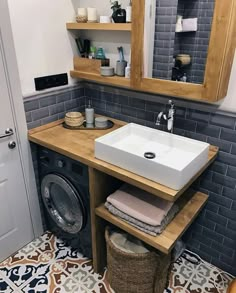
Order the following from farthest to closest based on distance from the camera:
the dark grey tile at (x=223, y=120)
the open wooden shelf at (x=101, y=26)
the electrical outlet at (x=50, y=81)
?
the electrical outlet at (x=50, y=81) < the open wooden shelf at (x=101, y=26) < the dark grey tile at (x=223, y=120)

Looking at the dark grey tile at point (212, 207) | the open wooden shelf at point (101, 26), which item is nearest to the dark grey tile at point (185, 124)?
the dark grey tile at point (212, 207)

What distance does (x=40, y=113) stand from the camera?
1.96m

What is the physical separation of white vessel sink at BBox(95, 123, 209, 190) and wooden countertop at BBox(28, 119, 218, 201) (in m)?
0.03

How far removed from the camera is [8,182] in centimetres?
188

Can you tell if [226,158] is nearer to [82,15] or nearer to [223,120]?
[223,120]

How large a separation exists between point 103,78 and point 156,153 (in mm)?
698

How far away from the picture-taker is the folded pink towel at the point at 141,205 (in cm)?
147

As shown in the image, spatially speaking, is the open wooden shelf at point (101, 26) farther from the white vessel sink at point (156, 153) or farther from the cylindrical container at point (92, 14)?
the white vessel sink at point (156, 153)

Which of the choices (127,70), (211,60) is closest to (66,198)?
(127,70)

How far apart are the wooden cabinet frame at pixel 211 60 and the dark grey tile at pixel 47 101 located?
0.67 meters

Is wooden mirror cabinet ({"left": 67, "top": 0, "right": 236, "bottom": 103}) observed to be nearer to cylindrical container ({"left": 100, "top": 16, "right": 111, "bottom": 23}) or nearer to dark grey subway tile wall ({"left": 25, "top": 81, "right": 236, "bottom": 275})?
cylindrical container ({"left": 100, "top": 16, "right": 111, "bottom": 23})

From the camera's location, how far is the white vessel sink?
4.28ft

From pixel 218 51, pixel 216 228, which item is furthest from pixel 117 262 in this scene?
pixel 218 51

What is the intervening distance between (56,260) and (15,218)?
45 centimetres
